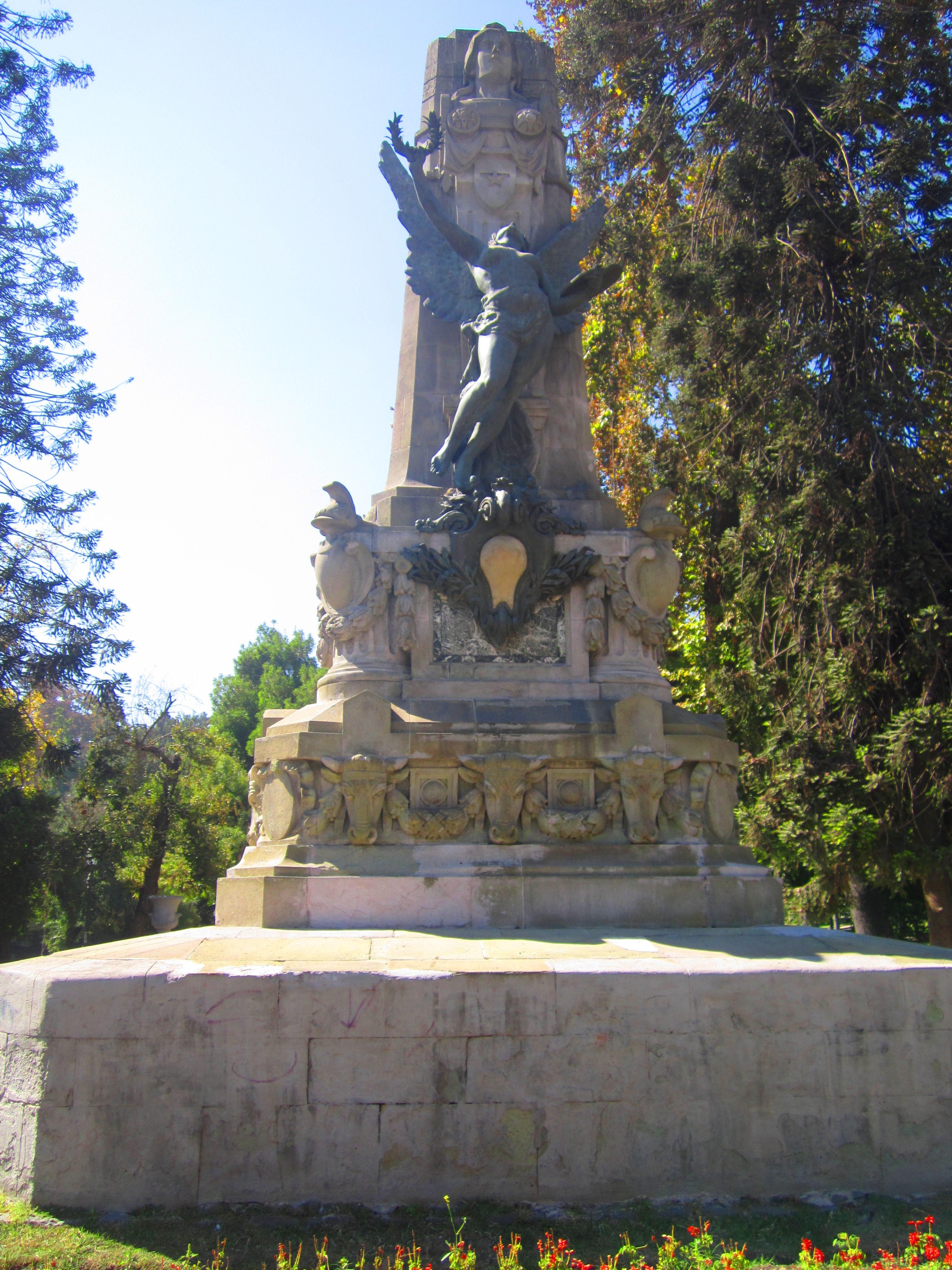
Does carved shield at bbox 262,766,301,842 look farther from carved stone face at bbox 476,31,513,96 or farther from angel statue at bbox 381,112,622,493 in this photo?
carved stone face at bbox 476,31,513,96

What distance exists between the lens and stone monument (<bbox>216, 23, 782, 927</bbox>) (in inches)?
288

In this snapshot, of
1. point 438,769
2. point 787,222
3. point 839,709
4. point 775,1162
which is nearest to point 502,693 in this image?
point 438,769

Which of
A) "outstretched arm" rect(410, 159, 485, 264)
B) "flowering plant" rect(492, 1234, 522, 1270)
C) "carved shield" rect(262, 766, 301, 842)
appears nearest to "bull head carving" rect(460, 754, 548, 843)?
"carved shield" rect(262, 766, 301, 842)

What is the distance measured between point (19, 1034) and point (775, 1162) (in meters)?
4.05

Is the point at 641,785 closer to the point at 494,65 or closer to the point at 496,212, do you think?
the point at 496,212

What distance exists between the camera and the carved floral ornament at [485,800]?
24.2 ft

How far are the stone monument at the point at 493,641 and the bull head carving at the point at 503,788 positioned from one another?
0.02 meters

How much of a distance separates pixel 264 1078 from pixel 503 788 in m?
2.48

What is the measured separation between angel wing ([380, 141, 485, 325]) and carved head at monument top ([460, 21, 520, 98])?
97cm

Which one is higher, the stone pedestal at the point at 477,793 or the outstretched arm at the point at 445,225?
the outstretched arm at the point at 445,225

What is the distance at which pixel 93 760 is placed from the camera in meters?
24.3

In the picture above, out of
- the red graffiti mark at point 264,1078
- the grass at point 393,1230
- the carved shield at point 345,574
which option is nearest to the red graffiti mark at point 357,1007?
the red graffiti mark at point 264,1078

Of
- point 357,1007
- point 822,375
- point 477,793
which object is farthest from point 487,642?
point 822,375

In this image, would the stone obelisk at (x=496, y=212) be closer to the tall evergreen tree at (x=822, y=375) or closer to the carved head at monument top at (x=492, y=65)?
the carved head at monument top at (x=492, y=65)
